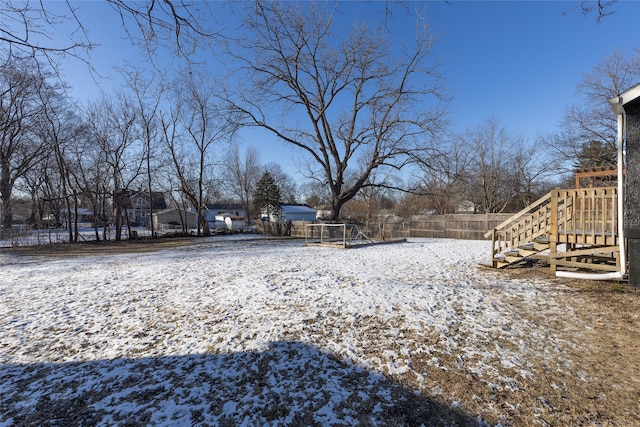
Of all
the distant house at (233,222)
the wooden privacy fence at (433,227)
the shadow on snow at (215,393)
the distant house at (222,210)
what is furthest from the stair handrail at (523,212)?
the distant house at (222,210)

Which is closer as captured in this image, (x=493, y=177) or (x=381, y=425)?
(x=381, y=425)

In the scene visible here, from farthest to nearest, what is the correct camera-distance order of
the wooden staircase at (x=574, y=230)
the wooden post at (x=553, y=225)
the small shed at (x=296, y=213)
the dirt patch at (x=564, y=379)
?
the small shed at (x=296, y=213)
the wooden post at (x=553, y=225)
the wooden staircase at (x=574, y=230)
the dirt patch at (x=564, y=379)

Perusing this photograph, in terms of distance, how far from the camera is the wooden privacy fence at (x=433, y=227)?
1675cm

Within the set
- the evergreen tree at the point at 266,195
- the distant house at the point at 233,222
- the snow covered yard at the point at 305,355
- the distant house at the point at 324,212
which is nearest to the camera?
the snow covered yard at the point at 305,355

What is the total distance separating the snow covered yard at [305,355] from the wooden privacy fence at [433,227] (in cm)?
1204

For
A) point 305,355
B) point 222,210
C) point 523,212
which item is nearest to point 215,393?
point 305,355

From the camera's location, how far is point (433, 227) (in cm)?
1908

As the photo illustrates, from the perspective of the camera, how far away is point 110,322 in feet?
13.5

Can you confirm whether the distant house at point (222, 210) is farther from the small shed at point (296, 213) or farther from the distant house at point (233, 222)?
the small shed at point (296, 213)

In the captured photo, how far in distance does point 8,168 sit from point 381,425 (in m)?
29.9

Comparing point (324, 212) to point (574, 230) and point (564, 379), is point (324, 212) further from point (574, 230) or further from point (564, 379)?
point (564, 379)

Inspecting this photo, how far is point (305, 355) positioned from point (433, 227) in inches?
699

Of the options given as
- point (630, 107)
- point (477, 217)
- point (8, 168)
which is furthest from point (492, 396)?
point (8, 168)

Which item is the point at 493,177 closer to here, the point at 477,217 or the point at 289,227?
the point at 477,217
